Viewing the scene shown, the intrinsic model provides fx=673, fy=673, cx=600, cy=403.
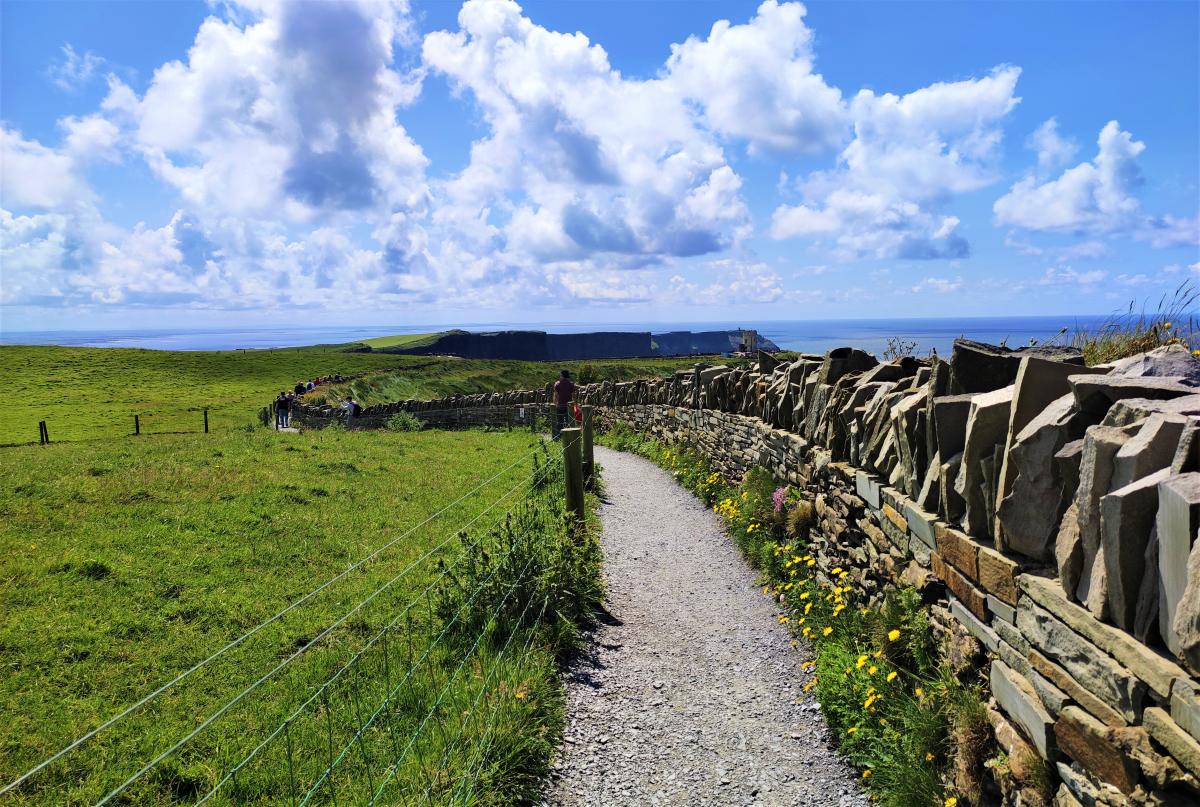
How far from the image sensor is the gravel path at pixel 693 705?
4.68 m

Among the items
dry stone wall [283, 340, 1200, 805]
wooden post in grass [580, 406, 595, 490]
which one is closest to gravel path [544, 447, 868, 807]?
dry stone wall [283, 340, 1200, 805]

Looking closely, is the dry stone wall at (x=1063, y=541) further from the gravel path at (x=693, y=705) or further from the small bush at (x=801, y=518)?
the small bush at (x=801, y=518)

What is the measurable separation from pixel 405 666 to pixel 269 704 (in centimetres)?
117

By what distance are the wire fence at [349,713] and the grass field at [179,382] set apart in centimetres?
2867

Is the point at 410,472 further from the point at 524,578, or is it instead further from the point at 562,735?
the point at 562,735

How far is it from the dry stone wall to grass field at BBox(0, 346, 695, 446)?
30.7 m

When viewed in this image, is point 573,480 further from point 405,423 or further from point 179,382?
point 179,382

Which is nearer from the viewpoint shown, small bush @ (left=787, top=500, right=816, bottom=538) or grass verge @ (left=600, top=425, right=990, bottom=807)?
grass verge @ (left=600, top=425, right=990, bottom=807)

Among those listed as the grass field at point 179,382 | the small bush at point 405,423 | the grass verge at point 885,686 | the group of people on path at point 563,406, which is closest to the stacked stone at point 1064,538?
the grass verge at point 885,686

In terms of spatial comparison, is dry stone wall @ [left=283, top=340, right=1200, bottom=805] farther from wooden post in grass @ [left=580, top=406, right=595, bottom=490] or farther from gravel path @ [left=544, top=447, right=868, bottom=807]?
wooden post in grass @ [left=580, top=406, right=595, bottom=490]

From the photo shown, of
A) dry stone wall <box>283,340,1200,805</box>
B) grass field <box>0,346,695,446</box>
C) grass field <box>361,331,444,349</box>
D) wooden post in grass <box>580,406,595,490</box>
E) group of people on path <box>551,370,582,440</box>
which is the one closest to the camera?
dry stone wall <box>283,340,1200,805</box>

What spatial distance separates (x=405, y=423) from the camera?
29188 millimetres

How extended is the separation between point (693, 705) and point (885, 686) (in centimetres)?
160

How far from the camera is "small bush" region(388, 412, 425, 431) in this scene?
94.4 ft
